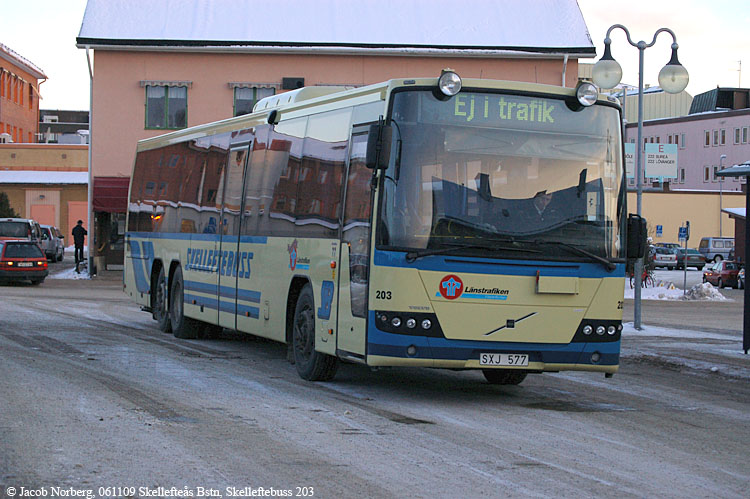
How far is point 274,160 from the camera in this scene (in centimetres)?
1410

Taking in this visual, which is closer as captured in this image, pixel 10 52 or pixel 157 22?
pixel 157 22

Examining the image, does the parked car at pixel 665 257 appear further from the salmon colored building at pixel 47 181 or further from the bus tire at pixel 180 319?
the bus tire at pixel 180 319

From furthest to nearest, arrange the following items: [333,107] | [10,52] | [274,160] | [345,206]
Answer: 1. [10,52]
2. [274,160]
3. [333,107]
4. [345,206]

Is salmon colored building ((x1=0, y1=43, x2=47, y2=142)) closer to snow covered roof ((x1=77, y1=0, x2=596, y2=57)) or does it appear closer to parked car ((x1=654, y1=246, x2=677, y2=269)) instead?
snow covered roof ((x1=77, y1=0, x2=596, y2=57))

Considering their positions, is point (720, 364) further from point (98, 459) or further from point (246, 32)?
point (246, 32)

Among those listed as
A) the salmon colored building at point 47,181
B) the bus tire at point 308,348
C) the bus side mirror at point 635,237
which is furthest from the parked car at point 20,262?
the salmon colored building at point 47,181

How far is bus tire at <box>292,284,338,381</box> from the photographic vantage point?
12.6 meters

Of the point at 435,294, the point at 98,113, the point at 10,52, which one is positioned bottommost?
the point at 435,294

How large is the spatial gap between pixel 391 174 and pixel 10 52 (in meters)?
76.0

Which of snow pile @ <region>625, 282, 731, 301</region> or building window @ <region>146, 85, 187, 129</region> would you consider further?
building window @ <region>146, 85, 187, 129</region>

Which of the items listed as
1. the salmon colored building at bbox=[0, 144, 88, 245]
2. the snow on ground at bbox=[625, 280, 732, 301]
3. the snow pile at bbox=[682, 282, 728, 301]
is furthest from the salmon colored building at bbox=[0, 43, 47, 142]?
the snow pile at bbox=[682, 282, 728, 301]

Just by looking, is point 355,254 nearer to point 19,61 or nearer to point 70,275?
point 70,275

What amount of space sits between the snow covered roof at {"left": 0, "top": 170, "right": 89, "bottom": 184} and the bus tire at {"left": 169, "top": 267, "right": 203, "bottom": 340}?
52.7 m

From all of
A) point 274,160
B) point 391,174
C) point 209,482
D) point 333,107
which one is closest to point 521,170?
point 391,174
